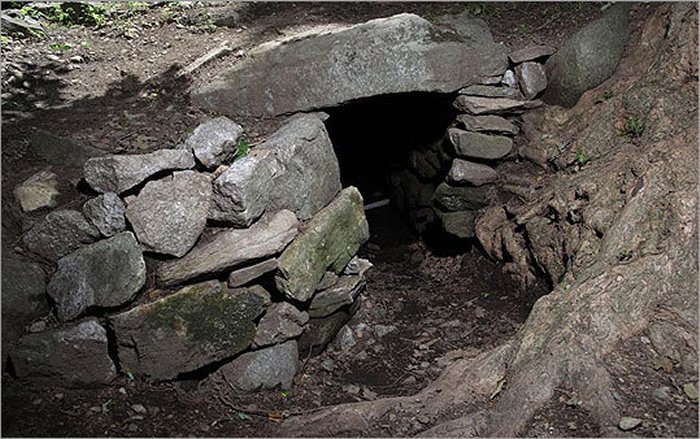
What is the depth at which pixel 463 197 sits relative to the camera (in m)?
5.99

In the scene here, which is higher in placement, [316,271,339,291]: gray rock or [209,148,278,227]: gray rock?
[209,148,278,227]: gray rock

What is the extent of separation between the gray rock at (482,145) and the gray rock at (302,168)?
1.34 metres

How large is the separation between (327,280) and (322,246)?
325 mm

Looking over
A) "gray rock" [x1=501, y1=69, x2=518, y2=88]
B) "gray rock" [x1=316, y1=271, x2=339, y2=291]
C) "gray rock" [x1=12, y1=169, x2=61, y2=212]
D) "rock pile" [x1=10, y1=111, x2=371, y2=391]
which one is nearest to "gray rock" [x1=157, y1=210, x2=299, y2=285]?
"rock pile" [x1=10, y1=111, x2=371, y2=391]

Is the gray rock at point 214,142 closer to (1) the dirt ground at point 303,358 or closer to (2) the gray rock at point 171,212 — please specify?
(2) the gray rock at point 171,212

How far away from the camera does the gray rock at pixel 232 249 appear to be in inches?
161

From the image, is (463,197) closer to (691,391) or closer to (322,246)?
(322,246)

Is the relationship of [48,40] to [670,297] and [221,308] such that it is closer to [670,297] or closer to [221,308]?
[221,308]

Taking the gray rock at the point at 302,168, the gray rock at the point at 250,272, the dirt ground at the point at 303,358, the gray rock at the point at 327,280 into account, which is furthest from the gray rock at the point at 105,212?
the gray rock at the point at 327,280

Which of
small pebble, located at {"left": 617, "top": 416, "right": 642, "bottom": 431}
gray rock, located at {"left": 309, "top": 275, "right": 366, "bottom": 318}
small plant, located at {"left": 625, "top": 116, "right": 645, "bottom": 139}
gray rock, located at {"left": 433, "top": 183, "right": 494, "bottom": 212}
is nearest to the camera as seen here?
small pebble, located at {"left": 617, "top": 416, "right": 642, "bottom": 431}

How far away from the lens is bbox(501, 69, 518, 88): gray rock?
5.58 metres

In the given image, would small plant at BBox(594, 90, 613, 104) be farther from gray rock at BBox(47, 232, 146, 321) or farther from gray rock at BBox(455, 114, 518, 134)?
gray rock at BBox(47, 232, 146, 321)

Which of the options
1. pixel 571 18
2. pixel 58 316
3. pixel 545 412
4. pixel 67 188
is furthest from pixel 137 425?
pixel 571 18

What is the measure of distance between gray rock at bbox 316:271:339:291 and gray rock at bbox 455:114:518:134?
1.78 metres
